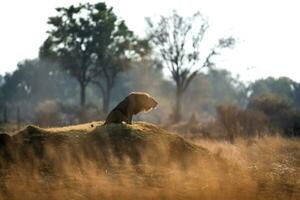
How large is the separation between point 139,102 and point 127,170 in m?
3.91

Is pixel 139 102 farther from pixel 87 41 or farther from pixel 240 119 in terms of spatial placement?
pixel 87 41

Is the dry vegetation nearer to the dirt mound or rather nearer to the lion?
the dirt mound

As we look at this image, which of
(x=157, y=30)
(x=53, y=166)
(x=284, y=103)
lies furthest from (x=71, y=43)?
(x=53, y=166)

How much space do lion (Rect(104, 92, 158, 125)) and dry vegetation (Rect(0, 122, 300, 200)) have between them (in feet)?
2.15

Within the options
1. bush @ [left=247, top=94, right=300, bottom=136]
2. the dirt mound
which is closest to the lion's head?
the dirt mound

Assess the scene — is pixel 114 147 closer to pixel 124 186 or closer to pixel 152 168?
pixel 152 168

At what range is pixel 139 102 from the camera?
15273 millimetres

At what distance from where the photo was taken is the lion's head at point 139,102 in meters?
15.1

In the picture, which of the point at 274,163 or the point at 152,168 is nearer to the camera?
the point at 152,168

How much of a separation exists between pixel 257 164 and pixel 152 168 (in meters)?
3.66

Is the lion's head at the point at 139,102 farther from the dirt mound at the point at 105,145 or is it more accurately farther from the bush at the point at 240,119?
the bush at the point at 240,119

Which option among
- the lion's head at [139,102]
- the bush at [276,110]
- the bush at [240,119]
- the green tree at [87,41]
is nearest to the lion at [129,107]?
the lion's head at [139,102]

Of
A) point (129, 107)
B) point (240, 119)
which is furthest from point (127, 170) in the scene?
point (240, 119)

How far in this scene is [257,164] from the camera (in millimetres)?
14469
